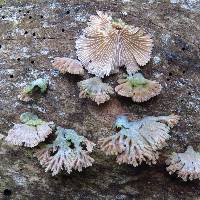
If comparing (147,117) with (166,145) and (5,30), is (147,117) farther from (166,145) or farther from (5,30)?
(5,30)

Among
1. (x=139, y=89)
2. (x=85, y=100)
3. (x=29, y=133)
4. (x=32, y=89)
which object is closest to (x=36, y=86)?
(x=32, y=89)

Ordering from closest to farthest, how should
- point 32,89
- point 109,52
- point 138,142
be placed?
point 138,142
point 32,89
point 109,52

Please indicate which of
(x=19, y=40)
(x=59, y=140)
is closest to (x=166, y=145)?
(x=59, y=140)

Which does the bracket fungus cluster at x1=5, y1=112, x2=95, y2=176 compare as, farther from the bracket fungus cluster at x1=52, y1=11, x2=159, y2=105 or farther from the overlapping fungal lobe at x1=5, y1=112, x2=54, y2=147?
the bracket fungus cluster at x1=52, y1=11, x2=159, y2=105

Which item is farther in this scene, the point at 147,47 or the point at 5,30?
the point at 5,30

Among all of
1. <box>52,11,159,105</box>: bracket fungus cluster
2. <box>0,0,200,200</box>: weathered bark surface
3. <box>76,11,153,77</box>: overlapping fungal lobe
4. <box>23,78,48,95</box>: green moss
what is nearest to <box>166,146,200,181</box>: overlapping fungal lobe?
<box>0,0,200,200</box>: weathered bark surface

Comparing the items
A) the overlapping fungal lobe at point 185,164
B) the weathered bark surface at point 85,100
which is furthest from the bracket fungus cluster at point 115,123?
the weathered bark surface at point 85,100

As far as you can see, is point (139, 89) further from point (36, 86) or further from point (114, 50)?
point (36, 86)
